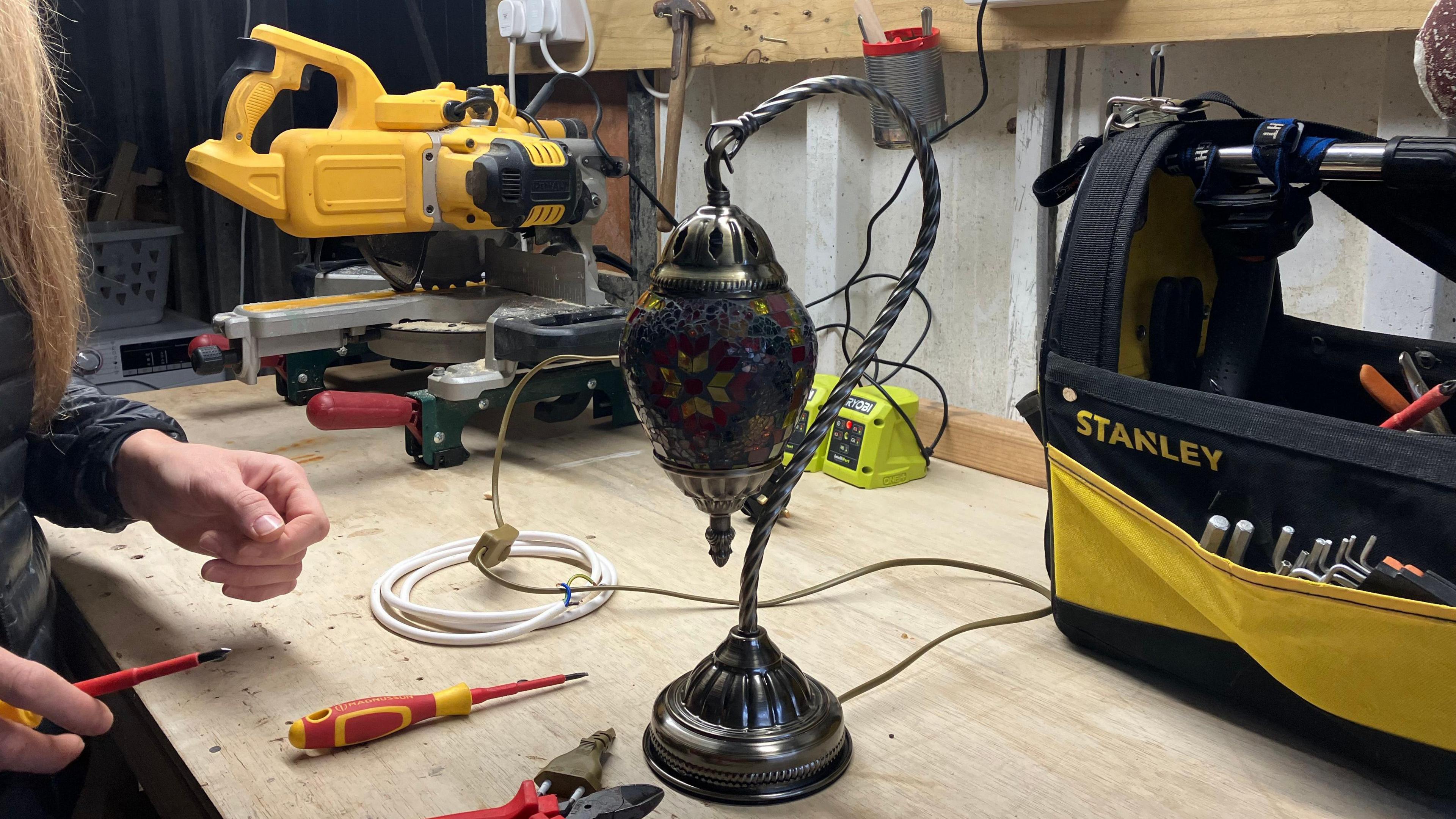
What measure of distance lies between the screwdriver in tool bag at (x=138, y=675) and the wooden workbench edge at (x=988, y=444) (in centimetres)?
78

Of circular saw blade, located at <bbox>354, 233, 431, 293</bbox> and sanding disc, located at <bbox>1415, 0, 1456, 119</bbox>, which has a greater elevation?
sanding disc, located at <bbox>1415, 0, 1456, 119</bbox>

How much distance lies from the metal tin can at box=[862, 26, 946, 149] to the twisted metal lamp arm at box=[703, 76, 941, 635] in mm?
658

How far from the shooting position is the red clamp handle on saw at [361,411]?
3.34 feet

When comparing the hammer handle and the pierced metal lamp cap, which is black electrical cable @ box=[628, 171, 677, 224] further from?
the pierced metal lamp cap

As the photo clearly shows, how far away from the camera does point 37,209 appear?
641mm

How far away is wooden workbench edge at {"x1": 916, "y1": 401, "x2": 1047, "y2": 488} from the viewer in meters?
1.09

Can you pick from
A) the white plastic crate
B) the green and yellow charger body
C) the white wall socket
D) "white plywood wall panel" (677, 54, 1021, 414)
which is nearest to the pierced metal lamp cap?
the green and yellow charger body

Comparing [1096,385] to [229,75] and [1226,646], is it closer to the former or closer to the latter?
[1226,646]

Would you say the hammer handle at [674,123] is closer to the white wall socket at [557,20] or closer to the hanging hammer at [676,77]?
the hanging hammer at [676,77]

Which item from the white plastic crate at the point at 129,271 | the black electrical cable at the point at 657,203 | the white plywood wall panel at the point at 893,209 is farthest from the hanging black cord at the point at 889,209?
the white plastic crate at the point at 129,271

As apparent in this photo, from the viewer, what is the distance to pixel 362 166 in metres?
1.17

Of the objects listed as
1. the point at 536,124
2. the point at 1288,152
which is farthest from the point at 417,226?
the point at 1288,152

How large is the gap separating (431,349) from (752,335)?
33.6 inches

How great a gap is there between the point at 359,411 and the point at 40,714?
529 mm
